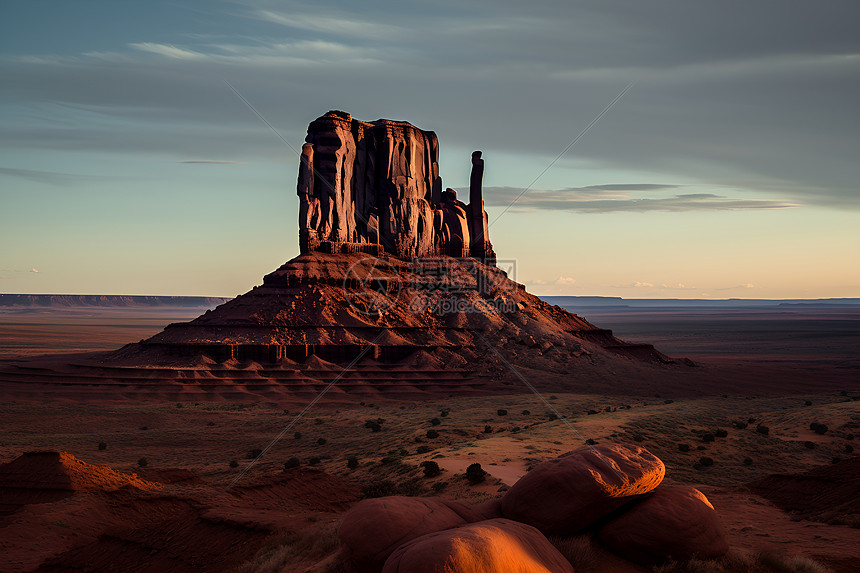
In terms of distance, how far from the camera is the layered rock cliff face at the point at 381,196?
96.9m

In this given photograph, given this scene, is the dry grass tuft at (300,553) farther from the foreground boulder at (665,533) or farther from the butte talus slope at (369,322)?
the butte talus slope at (369,322)

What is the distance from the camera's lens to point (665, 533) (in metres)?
16.6

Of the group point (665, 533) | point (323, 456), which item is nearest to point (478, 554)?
point (665, 533)

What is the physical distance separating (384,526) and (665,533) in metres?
6.57

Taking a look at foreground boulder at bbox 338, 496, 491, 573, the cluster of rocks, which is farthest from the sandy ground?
the cluster of rocks

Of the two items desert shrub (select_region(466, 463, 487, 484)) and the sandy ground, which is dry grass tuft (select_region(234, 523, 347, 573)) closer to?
the sandy ground

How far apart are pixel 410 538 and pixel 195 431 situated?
41.4 meters

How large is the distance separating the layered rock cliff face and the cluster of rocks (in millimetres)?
79656

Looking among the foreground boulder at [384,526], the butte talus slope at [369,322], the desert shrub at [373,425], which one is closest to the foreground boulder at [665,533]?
the foreground boulder at [384,526]

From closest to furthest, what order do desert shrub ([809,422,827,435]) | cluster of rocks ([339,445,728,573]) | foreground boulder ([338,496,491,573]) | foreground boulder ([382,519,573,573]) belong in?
foreground boulder ([382,519,573,573]), cluster of rocks ([339,445,728,573]), foreground boulder ([338,496,491,573]), desert shrub ([809,422,827,435])

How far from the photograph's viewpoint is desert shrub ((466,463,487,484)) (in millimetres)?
25969

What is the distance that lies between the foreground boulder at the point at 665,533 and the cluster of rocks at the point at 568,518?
0.02 meters

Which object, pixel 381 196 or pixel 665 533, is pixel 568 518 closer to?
pixel 665 533

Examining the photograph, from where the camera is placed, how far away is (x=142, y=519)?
25.7 metres
